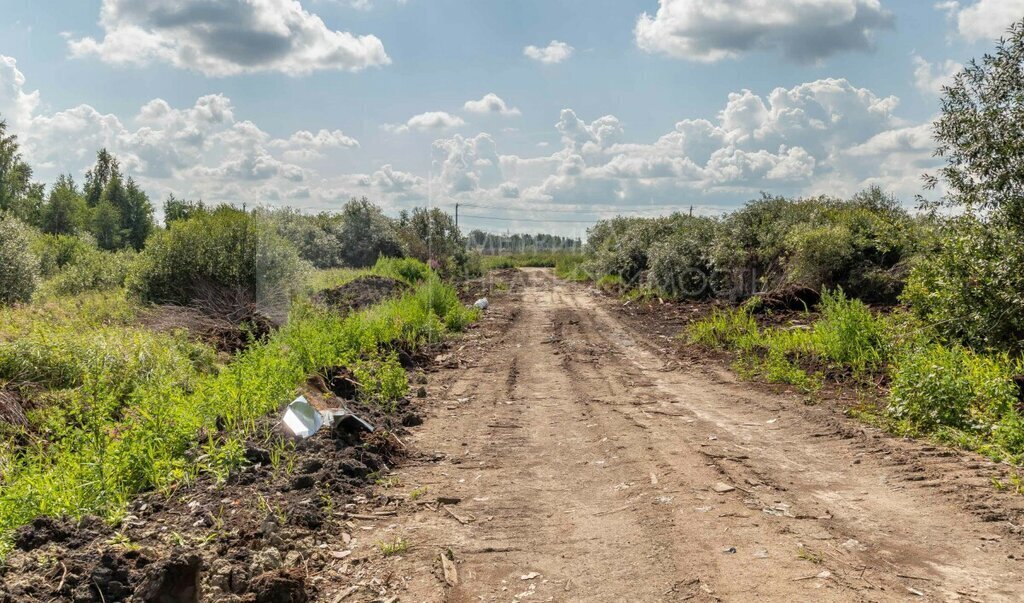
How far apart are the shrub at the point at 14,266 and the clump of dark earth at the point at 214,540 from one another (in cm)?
1318

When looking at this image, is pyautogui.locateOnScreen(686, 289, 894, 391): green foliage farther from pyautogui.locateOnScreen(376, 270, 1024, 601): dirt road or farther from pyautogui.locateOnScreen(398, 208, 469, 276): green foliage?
pyautogui.locateOnScreen(398, 208, 469, 276): green foliage

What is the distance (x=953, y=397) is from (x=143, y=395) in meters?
8.15

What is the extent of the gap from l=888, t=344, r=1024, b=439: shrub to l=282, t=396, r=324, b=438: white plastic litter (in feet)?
19.0

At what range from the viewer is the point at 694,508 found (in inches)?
200

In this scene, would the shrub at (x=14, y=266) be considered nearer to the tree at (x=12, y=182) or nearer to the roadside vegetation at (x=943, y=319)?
the roadside vegetation at (x=943, y=319)

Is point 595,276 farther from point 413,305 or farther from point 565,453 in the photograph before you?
point 565,453

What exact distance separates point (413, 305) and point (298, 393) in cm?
798

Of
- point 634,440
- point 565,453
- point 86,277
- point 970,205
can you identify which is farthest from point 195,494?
point 86,277

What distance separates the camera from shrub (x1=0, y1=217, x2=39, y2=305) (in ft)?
51.7

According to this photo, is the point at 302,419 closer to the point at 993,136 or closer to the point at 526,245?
the point at 993,136

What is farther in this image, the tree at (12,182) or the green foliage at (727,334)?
the tree at (12,182)

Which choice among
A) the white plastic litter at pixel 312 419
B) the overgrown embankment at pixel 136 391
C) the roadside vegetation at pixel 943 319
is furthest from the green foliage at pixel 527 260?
the white plastic litter at pixel 312 419

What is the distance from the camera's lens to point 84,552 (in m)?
3.91

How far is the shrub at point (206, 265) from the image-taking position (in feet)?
49.6
